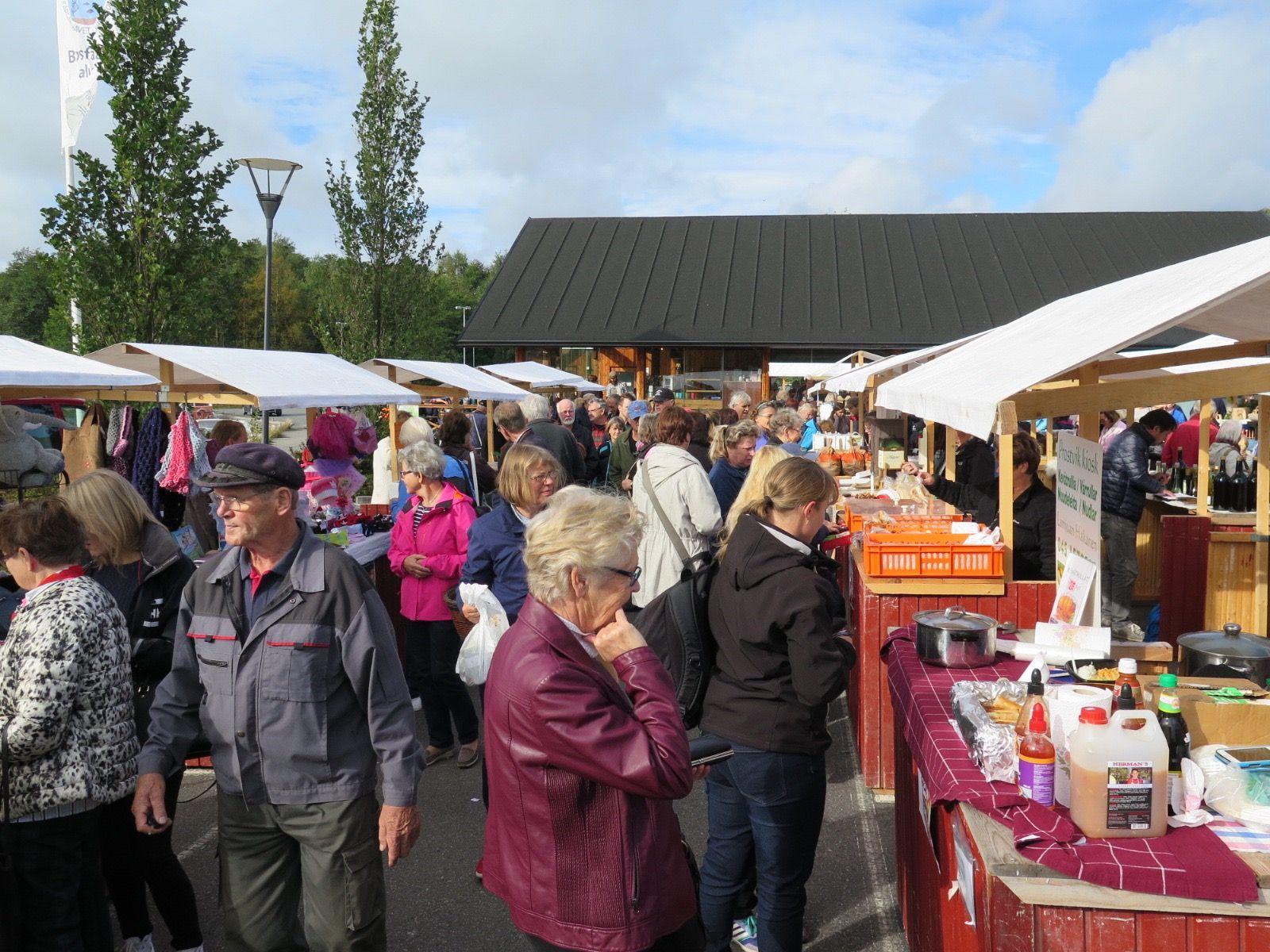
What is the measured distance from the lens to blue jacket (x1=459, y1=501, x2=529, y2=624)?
4.66m

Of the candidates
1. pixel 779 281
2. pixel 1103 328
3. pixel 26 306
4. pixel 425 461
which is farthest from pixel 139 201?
pixel 26 306

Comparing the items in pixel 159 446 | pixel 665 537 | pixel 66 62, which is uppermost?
pixel 66 62

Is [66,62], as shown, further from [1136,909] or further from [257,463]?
[1136,909]

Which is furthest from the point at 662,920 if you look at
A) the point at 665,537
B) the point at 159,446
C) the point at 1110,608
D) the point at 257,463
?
the point at 1110,608

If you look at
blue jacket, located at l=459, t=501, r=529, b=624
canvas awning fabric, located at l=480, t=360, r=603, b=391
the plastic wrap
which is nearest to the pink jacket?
blue jacket, located at l=459, t=501, r=529, b=624

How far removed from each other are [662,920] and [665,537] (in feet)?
11.6

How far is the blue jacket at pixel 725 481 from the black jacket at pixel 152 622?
424 centimetres

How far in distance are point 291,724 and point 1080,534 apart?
318 centimetres

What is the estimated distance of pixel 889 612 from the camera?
5.20 meters

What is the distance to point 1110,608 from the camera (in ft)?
28.6

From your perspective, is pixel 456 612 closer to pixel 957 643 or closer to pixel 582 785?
pixel 957 643

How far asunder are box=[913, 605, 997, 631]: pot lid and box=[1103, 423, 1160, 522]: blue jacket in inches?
208

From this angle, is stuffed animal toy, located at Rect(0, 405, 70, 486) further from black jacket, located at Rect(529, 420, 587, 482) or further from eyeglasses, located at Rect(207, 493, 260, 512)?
eyeglasses, located at Rect(207, 493, 260, 512)

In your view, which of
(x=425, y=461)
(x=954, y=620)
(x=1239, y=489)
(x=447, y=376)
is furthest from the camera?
(x=447, y=376)
